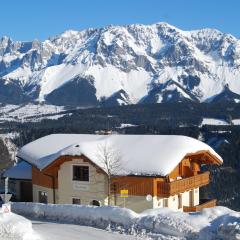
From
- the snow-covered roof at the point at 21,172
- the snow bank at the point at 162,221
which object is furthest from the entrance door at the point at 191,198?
the snow bank at the point at 162,221

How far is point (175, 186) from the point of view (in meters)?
37.8

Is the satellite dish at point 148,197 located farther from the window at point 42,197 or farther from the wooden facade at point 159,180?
the window at point 42,197

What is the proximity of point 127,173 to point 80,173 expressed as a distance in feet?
13.5

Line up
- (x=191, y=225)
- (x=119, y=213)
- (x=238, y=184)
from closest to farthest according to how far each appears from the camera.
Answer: (x=191, y=225)
(x=119, y=213)
(x=238, y=184)

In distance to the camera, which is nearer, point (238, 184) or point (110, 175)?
point (110, 175)

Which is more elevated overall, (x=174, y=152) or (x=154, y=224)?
(x=174, y=152)

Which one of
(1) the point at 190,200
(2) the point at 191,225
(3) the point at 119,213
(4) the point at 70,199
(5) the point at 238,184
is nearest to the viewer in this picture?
(2) the point at 191,225

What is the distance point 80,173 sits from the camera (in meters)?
39.6

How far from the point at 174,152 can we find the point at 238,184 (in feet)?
448

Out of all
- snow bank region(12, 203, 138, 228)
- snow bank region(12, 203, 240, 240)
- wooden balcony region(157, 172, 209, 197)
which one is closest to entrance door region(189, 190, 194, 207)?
wooden balcony region(157, 172, 209, 197)

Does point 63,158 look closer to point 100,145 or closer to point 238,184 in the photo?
point 100,145

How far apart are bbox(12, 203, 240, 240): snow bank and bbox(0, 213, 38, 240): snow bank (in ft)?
14.9

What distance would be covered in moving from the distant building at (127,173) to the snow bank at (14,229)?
1455 cm

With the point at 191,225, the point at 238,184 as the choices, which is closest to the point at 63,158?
the point at 191,225
